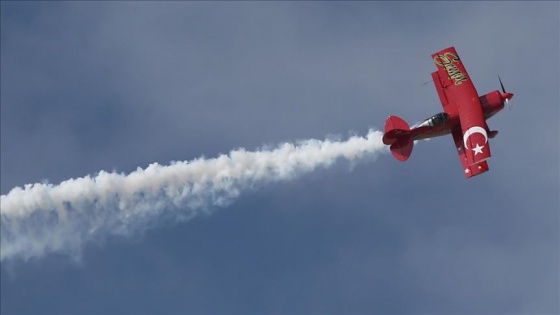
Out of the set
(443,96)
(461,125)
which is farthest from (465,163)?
(443,96)

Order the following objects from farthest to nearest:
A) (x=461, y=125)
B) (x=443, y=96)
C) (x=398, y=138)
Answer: (x=443, y=96)
(x=398, y=138)
(x=461, y=125)

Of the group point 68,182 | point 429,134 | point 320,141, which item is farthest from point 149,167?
point 429,134

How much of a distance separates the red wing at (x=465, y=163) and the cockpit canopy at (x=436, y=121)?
1.20m

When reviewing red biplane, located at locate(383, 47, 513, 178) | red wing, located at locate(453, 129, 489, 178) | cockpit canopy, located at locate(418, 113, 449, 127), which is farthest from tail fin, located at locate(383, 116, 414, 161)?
red wing, located at locate(453, 129, 489, 178)

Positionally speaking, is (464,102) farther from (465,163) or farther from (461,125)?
(465,163)

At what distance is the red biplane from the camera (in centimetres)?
8962

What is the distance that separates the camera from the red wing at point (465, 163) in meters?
88.7

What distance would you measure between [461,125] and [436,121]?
1.70m

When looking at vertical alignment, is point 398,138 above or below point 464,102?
below

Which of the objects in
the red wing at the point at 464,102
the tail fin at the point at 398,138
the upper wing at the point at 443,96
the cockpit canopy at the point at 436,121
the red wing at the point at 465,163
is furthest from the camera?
the upper wing at the point at 443,96

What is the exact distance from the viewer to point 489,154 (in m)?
89.0

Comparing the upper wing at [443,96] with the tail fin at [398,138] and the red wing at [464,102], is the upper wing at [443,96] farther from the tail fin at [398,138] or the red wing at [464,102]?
the tail fin at [398,138]

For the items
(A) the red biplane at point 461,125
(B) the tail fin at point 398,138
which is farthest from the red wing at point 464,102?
(B) the tail fin at point 398,138

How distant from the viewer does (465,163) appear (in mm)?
89812
